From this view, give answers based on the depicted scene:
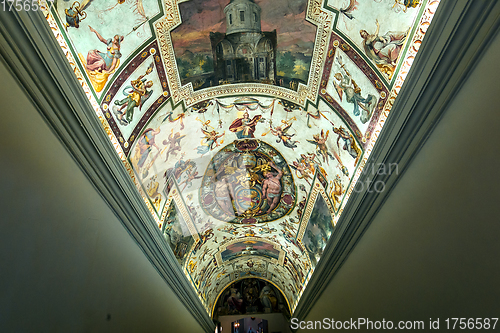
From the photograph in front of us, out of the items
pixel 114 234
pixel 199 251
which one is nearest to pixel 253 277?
pixel 199 251

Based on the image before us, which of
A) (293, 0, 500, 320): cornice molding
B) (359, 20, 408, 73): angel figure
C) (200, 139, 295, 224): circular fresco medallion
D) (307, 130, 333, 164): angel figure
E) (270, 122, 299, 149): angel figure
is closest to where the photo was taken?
(293, 0, 500, 320): cornice molding

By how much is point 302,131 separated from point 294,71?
1.95 m

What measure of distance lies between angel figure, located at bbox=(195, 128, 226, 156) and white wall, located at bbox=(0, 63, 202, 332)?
12.5ft

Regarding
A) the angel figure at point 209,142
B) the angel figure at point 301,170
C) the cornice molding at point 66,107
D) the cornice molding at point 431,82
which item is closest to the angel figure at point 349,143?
the cornice molding at point 431,82

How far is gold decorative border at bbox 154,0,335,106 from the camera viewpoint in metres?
6.12

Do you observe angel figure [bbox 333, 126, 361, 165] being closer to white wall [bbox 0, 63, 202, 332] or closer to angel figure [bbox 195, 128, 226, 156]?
angel figure [bbox 195, 128, 226, 156]

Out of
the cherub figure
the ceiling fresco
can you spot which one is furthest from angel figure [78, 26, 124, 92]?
the cherub figure

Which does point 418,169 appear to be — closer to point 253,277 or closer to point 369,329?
point 369,329

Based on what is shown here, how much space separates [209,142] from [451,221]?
6.85m

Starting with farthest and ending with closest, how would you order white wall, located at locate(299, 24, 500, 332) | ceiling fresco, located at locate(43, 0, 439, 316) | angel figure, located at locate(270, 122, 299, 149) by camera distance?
angel figure, located at locate(270, 122, 299, 149)
ceiling fresco, located at locate(43, 0, 439, 316)
white wall, located at locate(299, 24, 500, 332)

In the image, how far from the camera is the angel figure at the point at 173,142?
846cm

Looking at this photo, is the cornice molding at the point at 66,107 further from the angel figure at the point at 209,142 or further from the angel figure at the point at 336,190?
the angel figure at the point at 336,190

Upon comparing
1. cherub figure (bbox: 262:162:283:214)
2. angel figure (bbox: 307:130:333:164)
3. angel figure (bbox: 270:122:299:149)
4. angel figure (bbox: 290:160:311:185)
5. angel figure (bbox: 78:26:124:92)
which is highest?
angel figure (bbox: 270:122:299:149)

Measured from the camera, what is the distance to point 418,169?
4883 millimetres
